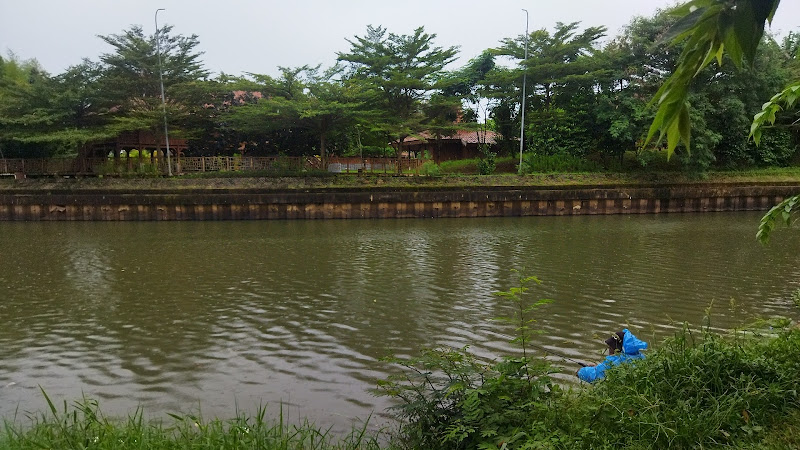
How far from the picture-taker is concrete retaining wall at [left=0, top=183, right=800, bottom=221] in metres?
22.8

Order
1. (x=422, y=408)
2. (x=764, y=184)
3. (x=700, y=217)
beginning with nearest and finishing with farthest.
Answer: (x=422, y=408), (x=700, y=217), (x=764, y=184)

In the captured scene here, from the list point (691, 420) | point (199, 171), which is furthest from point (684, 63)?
point (199, 171)

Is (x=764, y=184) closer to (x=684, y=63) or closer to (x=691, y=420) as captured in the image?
(x=691, y=420)

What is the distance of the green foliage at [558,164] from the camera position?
28203 mm

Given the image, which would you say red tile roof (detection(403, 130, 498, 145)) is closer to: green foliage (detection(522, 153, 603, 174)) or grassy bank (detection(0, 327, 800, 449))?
green foliage (detection(522, 153, 603, 174))

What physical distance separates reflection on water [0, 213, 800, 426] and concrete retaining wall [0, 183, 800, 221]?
208 inches

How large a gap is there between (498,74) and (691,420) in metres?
27.1

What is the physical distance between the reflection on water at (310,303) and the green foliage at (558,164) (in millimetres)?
11279

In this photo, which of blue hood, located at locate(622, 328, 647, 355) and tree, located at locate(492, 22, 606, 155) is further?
tree, located at locate(492, 22, 606, 155)

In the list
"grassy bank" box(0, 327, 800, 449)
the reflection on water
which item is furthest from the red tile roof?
"grassy bank" box(0, 327, 800, 449)

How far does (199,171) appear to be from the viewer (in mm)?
27000

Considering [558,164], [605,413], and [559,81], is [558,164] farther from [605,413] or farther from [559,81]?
[605,413]

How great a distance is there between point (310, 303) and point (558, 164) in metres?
21.9

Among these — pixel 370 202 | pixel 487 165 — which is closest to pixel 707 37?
pixel 370 202
